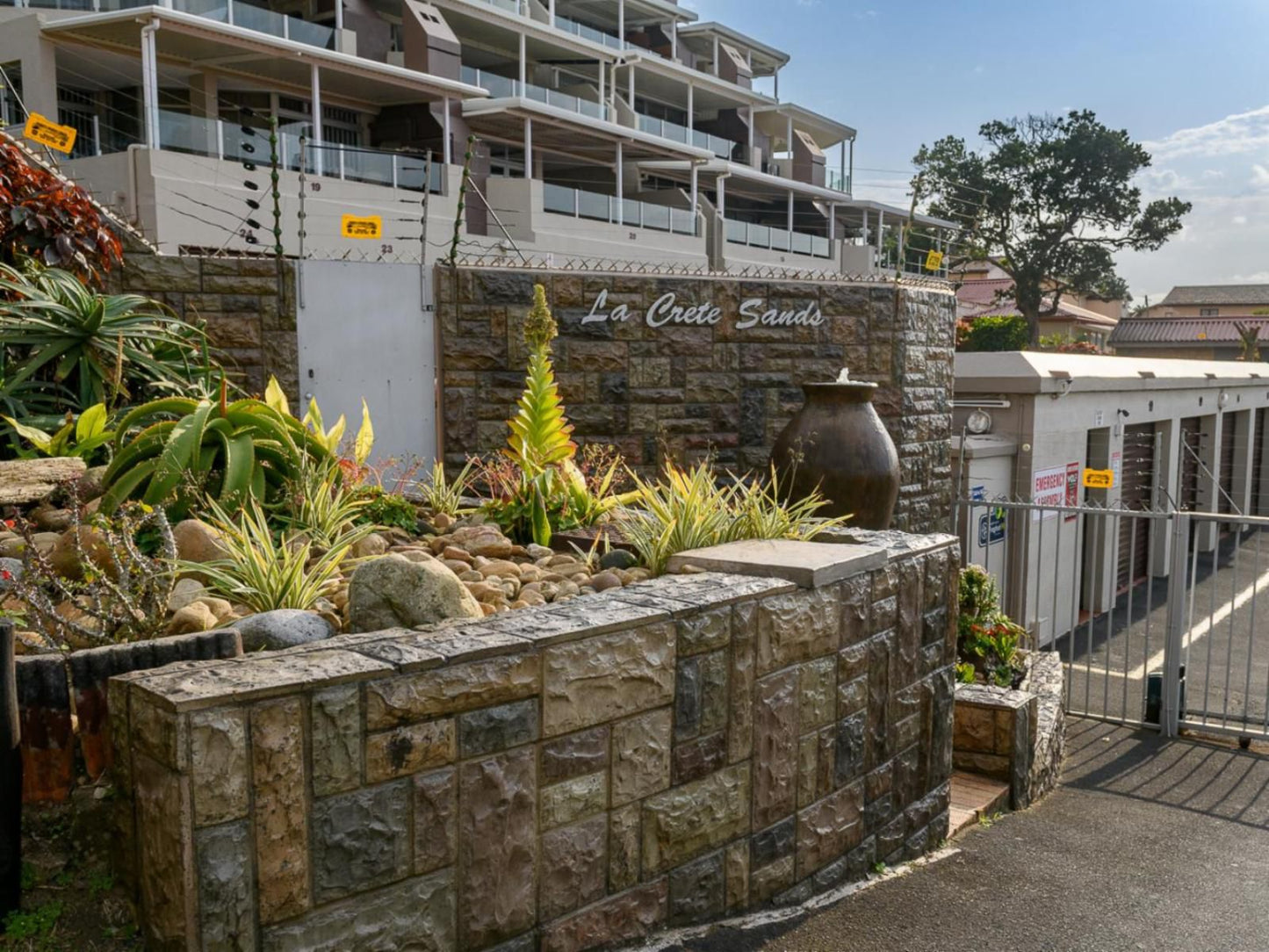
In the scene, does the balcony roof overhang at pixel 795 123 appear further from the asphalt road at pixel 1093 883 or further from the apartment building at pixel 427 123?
the asphalt road at pixel 1093 883

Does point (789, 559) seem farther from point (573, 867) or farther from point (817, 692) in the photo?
point (573, 867)

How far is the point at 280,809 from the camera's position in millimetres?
2904

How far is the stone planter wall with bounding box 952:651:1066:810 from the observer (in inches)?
273

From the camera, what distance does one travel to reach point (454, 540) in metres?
5.92

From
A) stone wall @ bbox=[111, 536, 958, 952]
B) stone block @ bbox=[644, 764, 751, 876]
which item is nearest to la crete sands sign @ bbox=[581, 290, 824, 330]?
stone wall @ bbox=[111, 536, 958, 952]

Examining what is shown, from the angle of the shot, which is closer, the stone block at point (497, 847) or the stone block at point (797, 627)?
the stone block at point (497, 847)

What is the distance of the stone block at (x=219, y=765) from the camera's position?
275cm

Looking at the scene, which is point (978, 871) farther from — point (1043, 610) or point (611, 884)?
point (1043, 610)

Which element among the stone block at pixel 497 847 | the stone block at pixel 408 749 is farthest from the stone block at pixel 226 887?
the stone block at pixel 497 847

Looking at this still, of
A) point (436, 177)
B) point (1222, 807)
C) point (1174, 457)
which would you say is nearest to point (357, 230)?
point (1222, 807)

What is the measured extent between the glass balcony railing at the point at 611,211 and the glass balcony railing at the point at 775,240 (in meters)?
3.59

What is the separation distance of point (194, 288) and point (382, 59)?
75.2 ft

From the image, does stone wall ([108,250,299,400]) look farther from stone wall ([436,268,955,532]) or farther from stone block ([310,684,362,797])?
stone block ([310,684,362,797])

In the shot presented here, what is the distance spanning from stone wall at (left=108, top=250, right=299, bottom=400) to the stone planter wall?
553 centimetres
